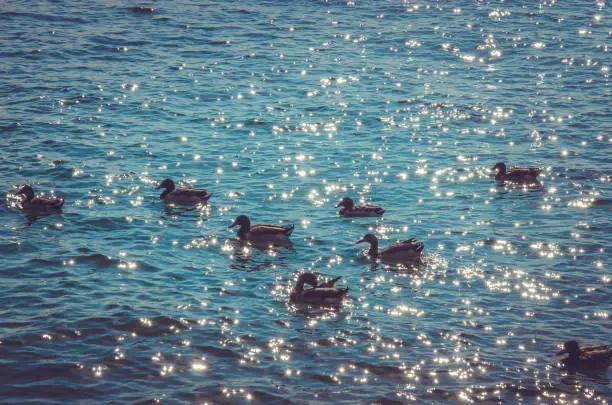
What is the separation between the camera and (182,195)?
25438mm

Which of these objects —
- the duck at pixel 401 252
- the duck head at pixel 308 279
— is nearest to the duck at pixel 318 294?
the duck head at pixel 308 279

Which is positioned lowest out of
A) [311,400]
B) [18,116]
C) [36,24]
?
[311,400]

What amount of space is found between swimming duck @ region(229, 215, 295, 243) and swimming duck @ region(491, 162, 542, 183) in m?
7.62

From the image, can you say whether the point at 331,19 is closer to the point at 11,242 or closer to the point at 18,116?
the point at 18,116

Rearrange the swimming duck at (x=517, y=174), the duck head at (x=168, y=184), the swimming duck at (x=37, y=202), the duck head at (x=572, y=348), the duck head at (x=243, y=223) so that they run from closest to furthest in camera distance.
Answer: the duck head at (x=572, y=348)
the duck head at (x=243, y=223)
the swimming duck at (x=37, y=202)
the duck head at (x=168, y=184)
the swimming duck at (x=517, y=174)

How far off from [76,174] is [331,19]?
22.4 m

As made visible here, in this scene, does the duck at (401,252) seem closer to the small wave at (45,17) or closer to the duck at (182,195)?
the duck at (182,195)

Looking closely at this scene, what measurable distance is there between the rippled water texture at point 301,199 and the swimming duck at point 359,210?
34 centimetres

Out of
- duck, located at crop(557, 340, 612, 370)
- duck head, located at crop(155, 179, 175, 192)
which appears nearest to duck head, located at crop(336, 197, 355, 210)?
duck head, located at crop(155, 179, 175, 192)

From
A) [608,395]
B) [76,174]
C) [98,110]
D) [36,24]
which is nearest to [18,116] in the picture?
[98,110]

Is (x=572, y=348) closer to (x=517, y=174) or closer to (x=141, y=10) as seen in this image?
(x=517, y=174)

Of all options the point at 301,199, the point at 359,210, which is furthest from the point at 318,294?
the point at 301,199

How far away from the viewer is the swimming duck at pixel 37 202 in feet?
79.6

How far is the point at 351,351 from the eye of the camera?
17906 mm
